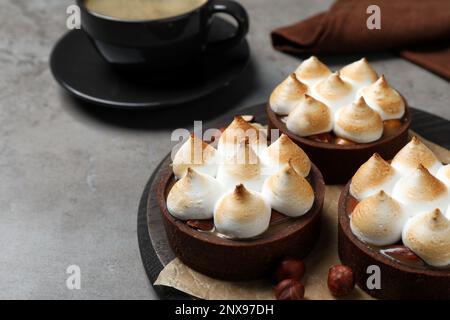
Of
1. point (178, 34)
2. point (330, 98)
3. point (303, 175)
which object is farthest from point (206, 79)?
point (303, 175)

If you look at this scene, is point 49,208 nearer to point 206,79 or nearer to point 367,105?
point 206,79

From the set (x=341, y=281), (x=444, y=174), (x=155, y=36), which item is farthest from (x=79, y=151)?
(x=444, y=174)

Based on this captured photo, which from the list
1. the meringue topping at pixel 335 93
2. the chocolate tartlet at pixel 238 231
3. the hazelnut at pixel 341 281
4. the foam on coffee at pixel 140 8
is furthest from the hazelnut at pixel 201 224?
the foam on coffee at pixel 140 8

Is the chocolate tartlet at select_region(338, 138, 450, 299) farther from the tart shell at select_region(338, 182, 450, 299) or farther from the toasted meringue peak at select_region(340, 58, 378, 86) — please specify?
the toasted meringue peak at select_region(340, 58, 378, 86)

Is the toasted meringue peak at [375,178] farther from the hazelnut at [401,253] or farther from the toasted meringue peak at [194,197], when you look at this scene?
the toasted meringue peak at [194,197]

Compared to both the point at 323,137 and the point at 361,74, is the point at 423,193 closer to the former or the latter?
the point at 323,137
